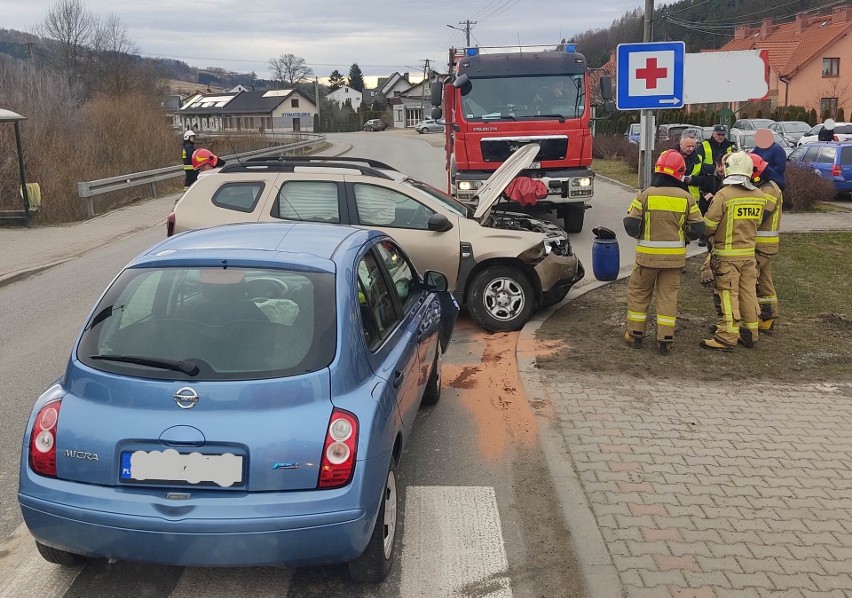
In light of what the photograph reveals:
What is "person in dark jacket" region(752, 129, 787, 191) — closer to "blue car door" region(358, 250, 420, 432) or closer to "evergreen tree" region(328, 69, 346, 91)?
"blue car door" region(358, 250, 420, 432)

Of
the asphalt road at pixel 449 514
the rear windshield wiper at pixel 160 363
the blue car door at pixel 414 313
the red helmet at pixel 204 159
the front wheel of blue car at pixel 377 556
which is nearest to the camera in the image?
the rear windshield wiper at pixel 160 363

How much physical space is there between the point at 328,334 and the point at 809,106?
67150mm

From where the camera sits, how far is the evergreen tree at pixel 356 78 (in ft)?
481

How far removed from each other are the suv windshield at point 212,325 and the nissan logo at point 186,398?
0.26 ft

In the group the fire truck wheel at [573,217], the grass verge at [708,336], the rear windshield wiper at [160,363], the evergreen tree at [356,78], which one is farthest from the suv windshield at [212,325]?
the evergreen tree at [356,78]

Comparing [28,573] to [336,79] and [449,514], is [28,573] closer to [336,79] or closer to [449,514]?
[449,514]

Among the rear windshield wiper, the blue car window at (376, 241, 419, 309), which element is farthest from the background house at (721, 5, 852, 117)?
the rear windshield wiper

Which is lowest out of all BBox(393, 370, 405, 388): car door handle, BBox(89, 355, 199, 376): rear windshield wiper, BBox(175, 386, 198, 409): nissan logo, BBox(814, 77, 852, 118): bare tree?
BBox(393, 370, 405, 388): car door handle

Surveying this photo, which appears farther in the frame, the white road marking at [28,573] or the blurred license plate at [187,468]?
the white road marking at [28,573]

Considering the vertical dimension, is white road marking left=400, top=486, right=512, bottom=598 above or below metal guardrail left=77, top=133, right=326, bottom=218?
below

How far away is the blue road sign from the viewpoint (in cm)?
958

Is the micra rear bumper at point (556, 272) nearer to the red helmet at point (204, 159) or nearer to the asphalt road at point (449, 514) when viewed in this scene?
the asphalt road at point (449, 514)

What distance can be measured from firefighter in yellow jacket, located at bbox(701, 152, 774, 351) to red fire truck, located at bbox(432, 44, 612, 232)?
234 inches

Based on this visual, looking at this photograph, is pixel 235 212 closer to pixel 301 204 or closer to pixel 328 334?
pixel 301 204
